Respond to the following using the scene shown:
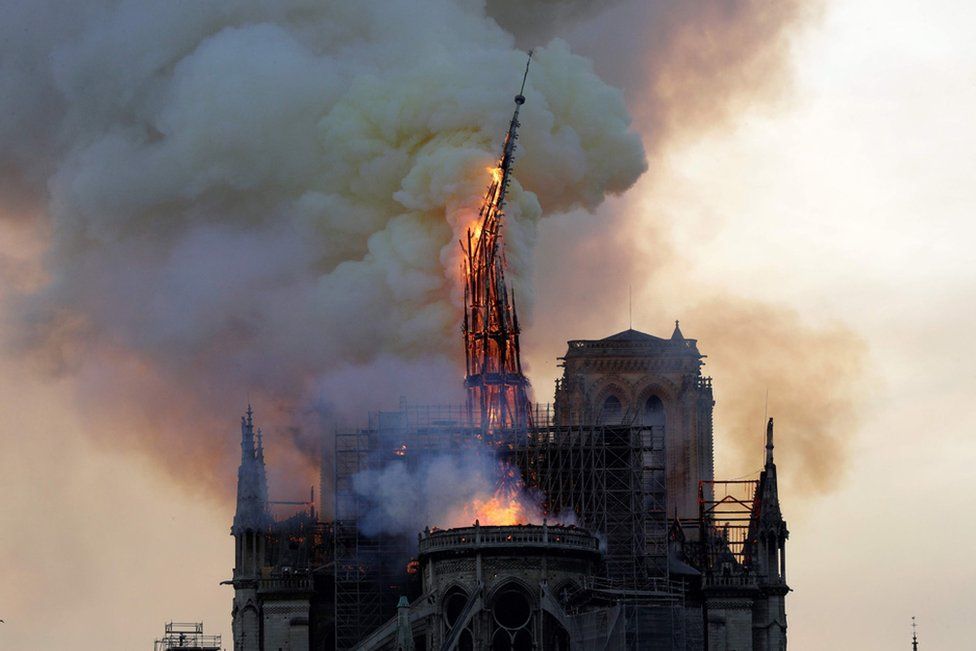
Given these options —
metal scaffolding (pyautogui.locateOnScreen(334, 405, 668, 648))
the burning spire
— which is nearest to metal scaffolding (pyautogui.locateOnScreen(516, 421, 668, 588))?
metal scaffolding (pyautogui.locateOnScreen(334, 405, 668, 648))

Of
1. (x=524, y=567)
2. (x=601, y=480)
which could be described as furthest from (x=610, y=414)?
(x=524, y=567)

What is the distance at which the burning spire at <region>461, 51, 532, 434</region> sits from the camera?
161500 mm

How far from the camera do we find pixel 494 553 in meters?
144

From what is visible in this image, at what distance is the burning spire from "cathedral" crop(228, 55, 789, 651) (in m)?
0.12

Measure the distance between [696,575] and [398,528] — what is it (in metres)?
19.1

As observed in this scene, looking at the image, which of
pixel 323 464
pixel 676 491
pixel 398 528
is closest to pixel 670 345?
pixel 676 491

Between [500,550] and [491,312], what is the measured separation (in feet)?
76.0

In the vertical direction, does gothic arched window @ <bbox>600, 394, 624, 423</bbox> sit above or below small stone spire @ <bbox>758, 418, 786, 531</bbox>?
above

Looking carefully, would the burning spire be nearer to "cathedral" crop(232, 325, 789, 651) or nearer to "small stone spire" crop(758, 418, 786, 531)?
"cathedral" crop(232, 325, 789, 651)

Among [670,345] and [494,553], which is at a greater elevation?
[670,345]

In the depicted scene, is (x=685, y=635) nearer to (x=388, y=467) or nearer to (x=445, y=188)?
(x=388, y=467)

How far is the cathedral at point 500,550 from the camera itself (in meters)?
144

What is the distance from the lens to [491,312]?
163125 mm

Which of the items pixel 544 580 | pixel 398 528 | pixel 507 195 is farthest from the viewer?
pixel 507 195
